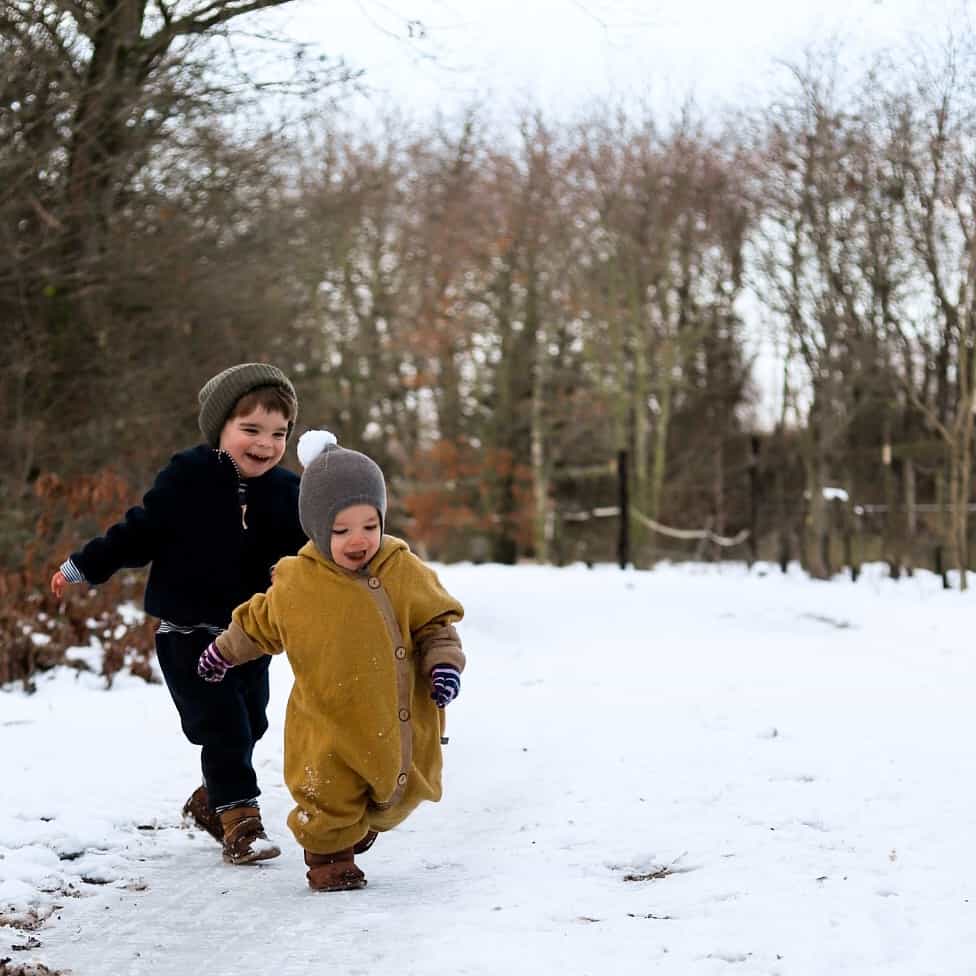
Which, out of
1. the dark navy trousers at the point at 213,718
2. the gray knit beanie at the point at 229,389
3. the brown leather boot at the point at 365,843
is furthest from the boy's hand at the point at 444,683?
the gray knit beanie at the point at 229,389

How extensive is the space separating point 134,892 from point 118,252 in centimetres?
835

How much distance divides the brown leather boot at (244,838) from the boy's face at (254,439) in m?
1.23

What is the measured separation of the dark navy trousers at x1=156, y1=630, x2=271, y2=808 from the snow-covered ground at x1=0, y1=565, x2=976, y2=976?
292mm

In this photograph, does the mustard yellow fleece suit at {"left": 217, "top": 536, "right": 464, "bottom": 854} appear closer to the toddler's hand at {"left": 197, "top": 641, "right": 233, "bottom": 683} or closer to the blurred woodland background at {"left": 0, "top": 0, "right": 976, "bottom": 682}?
the toddler's hand at {"left": 197, "top": 641, "right": 233, "bottom": 683}

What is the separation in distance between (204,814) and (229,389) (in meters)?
1.61

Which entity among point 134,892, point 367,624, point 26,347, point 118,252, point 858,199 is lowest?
point 134,892

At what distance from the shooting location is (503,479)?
3528cm

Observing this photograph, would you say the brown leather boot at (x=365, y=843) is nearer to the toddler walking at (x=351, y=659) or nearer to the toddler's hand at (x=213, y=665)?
the toddler walking at (x=351, y=659)

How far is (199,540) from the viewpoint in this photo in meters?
5.39

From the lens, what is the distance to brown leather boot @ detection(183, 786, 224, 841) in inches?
214

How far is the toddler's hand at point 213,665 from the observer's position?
A: 16.0ft

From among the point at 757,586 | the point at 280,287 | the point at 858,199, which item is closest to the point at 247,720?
the point at 280,287

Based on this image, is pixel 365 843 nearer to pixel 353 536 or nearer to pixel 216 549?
pixel 353 536

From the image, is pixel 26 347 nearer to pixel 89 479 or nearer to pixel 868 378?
pixel 89 479
